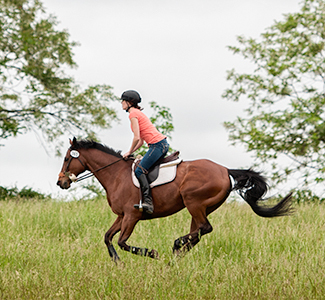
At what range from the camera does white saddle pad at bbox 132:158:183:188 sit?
256 inches

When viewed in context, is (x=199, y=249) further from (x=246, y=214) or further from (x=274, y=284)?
(x=246, y=214)

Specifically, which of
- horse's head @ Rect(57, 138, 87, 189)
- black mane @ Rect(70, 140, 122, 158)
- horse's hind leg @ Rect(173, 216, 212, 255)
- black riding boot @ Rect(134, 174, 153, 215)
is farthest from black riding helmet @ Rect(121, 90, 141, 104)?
horse's hind leg @ Rect(173, 216, 212, 255)

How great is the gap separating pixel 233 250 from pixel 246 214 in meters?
3.32

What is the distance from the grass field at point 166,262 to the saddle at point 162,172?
1.20 meters

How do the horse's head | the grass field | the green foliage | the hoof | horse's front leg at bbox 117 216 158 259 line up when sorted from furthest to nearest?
the green foliage → the horse's head → horse's front leg at bbox 117 216 158 259 → the hoof → the grass field

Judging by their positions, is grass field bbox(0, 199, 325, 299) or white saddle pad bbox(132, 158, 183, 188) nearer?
grass field bbox(0, 199, 325, 299)

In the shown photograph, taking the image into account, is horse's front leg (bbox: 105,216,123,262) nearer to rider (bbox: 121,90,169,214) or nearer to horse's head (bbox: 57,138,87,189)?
rider (bbox: 121,90,169,214)

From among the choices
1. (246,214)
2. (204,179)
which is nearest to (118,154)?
(204,179)

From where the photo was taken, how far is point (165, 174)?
6.54 m

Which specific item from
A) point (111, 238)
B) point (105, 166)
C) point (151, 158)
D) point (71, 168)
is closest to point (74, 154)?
point (71, 168)

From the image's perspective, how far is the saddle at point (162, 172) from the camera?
21.3 feet

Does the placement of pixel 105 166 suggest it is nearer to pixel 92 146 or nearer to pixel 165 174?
pixel 92 146

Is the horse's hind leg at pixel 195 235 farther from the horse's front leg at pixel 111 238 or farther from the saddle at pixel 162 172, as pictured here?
the horse's front leg at pixel 111 238

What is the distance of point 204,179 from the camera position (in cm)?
642
